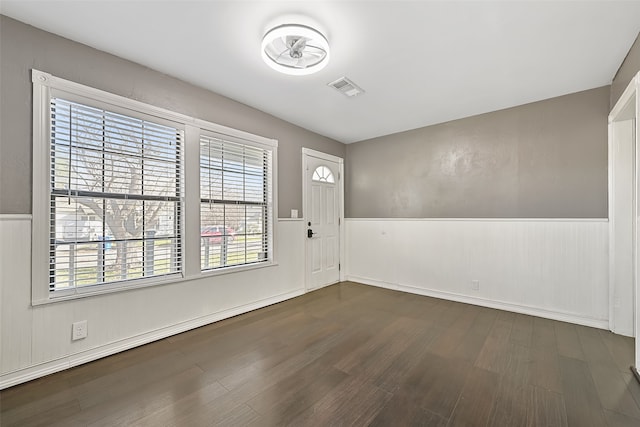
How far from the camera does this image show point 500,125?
348 centimetres

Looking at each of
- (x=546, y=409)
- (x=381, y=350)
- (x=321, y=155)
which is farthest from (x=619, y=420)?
(x=321, y=155)

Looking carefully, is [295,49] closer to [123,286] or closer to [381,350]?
[123,286]

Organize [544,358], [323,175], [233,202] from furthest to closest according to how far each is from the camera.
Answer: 1. [323,175]
2. [233,202]
3. [544,358]

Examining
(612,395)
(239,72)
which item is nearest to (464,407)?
(612,395)

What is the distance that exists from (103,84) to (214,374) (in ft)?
8.46

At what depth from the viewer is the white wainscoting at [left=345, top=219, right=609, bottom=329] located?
2908 mm

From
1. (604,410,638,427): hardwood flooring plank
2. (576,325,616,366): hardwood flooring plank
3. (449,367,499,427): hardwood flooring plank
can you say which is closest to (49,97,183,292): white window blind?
(449,367,499,427): hardwood flooring plank

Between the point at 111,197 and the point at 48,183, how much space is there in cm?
39

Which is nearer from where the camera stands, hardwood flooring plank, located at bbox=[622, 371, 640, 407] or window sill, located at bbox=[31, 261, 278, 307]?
hardwood flooring plank, located at bbox=[622, 371, 640, 407]

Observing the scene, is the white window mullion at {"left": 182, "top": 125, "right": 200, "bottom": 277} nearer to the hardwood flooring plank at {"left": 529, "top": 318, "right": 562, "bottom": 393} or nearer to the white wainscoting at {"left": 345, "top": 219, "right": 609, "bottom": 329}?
the white wainscoting at {"left": 345, "top": 219, "right": 609, "bottom": 329}

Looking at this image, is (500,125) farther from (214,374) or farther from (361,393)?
(214,374)

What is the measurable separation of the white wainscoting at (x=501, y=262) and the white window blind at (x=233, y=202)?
205 centimetres

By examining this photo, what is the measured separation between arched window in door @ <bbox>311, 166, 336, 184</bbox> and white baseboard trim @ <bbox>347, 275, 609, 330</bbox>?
1.88m

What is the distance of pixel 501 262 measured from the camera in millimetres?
3449
